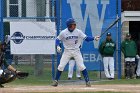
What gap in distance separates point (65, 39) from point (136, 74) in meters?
5.67

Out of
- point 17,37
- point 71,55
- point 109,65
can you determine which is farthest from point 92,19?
point 71,55

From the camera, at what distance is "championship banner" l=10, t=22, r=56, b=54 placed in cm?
1978

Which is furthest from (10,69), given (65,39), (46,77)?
(46,77)

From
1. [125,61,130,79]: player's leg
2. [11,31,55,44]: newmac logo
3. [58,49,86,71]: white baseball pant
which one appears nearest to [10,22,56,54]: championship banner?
[11,31,55,44]: newmac logo

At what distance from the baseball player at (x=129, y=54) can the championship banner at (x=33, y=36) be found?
262cm

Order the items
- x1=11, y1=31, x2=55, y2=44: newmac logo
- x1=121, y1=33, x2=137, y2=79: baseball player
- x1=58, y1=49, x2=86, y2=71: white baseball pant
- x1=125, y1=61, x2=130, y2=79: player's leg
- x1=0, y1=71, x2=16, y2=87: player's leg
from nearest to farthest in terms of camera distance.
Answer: x1=0, y1=71, x2=16, y2=87: player's leg, x1=58, y1=49, x2=86, y2=71: white baseball pant, x1=11, y1=31, x2=55, y2=44: newmac logo, x1=121, y1=33, x2=137, y2=79: baseball player, x1=125, y1=61, x2=130, y2=79: player's leg

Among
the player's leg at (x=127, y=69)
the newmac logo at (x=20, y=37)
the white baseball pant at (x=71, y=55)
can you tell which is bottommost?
the player's leg at (x=127, y=69)

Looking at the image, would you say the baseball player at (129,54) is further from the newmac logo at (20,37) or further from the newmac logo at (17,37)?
the newmac logo at (17,37)

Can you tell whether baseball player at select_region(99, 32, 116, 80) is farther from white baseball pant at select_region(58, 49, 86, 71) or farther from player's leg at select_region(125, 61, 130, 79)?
white baseball pant at select_region(58, 49, 86, 71)

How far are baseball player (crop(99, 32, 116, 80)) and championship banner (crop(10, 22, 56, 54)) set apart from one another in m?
1.80

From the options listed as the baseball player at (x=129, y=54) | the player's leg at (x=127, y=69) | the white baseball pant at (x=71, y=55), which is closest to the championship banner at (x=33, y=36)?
the baseball player at (x=129, y=54)

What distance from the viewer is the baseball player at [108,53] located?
65.4ft

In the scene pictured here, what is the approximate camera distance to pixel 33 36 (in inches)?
780

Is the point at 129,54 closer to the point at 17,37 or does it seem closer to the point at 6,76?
the point at 17,37
